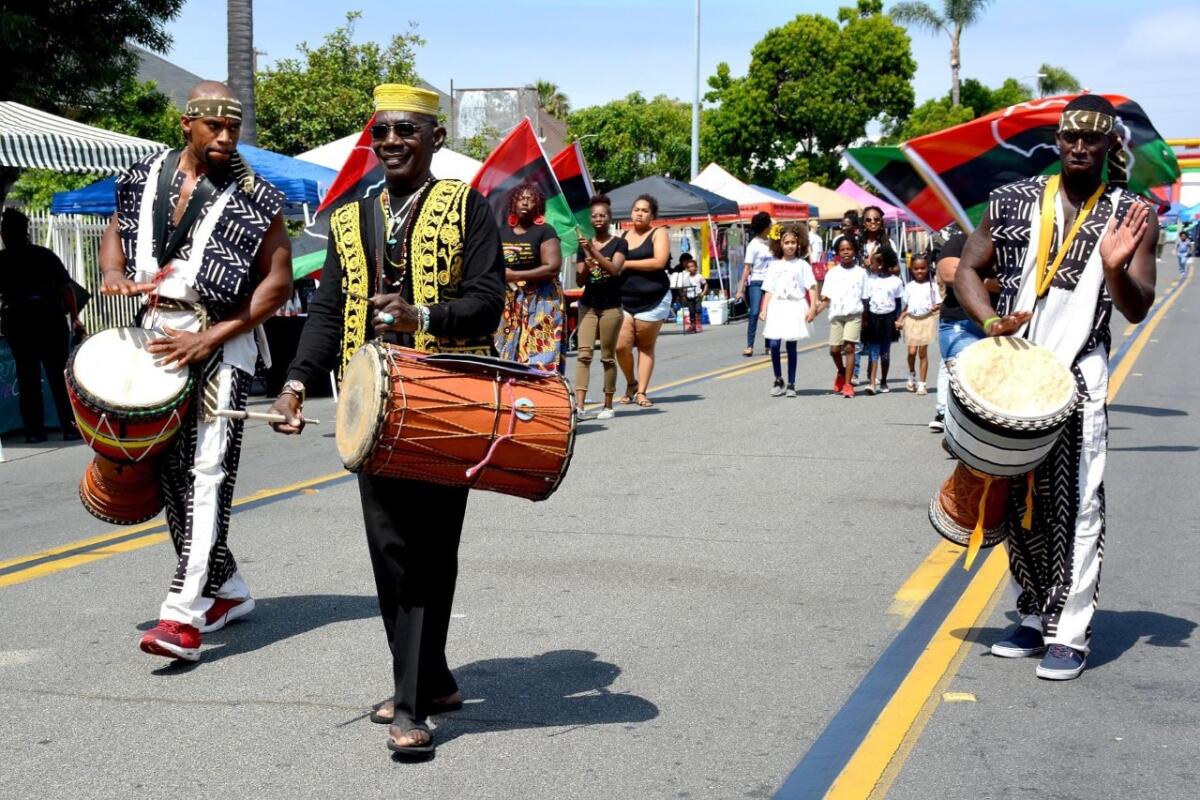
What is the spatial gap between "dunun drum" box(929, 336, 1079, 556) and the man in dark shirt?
388 inches

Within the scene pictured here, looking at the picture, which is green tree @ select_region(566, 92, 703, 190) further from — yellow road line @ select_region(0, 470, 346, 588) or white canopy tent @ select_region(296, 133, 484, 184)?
yellow road line @ select_region(0, 470, 346, 588)

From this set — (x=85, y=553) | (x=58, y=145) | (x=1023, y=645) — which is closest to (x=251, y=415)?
(x=1023, y=645)

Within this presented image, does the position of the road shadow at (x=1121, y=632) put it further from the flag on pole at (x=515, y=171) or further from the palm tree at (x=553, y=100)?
the palm tree at (x=553, y=100)

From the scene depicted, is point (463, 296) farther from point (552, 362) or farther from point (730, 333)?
point (730, 333)

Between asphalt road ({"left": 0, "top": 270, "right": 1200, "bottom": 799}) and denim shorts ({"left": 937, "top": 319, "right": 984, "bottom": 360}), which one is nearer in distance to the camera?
asphalt road ({"left": 0, "top": 270, "right": 1200, "bottom": 799})

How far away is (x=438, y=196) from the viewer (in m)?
4.86

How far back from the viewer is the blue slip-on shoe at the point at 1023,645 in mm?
5816

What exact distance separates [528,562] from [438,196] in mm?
3077

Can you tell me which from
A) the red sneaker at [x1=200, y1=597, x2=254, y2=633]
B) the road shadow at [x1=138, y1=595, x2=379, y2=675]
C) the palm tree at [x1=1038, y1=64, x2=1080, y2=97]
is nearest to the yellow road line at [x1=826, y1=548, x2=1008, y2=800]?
the road shadow at [x1=138, y1=595, x2=379, y2=675]

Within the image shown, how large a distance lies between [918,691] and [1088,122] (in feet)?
6.69

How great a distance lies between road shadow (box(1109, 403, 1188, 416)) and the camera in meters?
14.2

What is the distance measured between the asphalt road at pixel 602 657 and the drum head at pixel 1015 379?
100 cm

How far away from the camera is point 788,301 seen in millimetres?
16172

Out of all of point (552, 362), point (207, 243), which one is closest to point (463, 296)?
point (207, 243)
